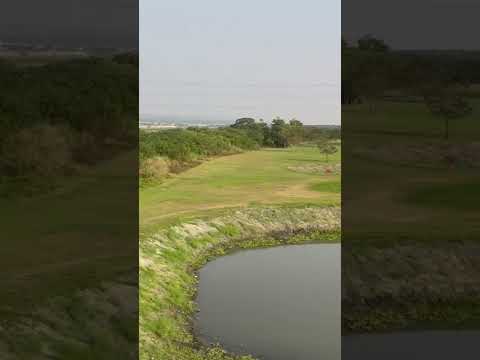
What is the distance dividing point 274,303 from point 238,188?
14.1m

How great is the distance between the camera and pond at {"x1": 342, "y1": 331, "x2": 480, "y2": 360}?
13.4m

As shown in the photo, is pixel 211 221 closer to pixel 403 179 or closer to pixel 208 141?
pixel 403 179

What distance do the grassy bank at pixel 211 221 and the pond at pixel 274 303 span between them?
1.98 feet

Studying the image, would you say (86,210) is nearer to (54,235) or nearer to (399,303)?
(54,235)

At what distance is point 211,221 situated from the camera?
24.1 m

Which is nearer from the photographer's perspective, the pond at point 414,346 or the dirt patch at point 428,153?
the pond at point 414,346

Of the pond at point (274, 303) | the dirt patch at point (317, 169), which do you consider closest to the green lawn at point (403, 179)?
the pond at point (274, 303)

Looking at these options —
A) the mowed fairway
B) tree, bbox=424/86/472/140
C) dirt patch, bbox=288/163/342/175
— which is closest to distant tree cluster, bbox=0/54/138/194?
the mowed fairway

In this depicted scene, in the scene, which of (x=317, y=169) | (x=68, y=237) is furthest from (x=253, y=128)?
(x=68, y=237)

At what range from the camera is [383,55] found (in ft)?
81.4

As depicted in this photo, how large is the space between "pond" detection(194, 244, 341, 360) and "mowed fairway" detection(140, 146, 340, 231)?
11.6 ft

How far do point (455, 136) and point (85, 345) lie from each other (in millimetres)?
16273

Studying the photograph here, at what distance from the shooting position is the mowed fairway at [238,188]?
84.2 feet

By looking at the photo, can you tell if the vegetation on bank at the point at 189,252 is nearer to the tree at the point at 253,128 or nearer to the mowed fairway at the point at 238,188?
the mowed fairway at the point at 238,188
